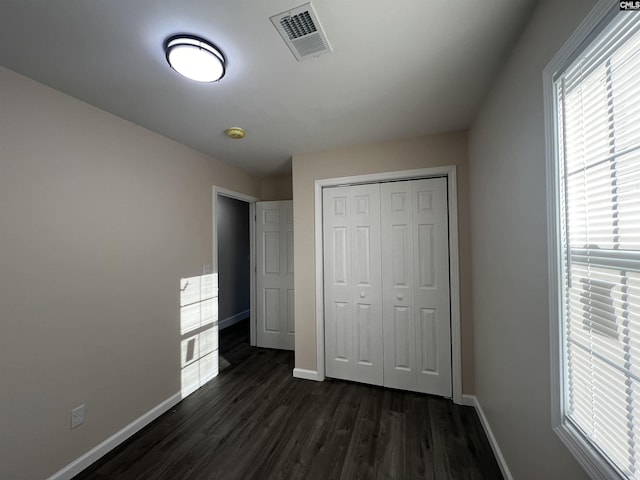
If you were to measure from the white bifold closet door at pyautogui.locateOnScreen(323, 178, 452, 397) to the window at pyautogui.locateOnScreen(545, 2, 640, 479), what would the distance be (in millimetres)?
1434

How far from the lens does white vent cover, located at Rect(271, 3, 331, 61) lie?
1.11 m

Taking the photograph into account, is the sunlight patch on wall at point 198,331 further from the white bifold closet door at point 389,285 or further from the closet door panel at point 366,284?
the closet door panel at point 366,284

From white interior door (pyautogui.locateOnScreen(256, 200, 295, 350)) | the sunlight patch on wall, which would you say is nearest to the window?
the sunlight patch on wall

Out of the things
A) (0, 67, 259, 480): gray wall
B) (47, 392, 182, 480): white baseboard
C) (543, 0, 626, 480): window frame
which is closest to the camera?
(543, 0, 626, 480): window frame

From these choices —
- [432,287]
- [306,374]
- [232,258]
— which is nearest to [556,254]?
[432,287]

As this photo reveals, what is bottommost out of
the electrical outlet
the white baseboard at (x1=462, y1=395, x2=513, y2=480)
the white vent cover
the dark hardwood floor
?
the dark hardwood floor

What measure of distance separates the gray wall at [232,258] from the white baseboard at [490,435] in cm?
381

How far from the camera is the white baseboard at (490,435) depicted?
1.50 meters

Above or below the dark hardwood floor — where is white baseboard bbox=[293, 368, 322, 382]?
above

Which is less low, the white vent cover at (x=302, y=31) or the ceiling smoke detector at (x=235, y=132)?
the white vent cover at (x=302, y=31)

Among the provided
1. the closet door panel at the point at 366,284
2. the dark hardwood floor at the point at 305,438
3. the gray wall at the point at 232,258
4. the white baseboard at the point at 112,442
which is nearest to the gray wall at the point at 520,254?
the dark hardwood floor at the point at 305,438

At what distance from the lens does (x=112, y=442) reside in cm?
183

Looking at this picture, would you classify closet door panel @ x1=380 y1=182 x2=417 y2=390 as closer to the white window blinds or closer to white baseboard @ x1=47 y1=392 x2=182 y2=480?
the white window blinds

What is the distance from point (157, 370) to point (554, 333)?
278 cm
